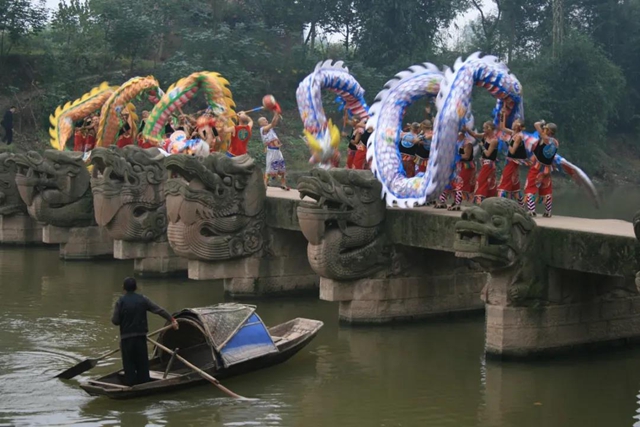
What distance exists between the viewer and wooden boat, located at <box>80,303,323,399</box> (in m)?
11.2

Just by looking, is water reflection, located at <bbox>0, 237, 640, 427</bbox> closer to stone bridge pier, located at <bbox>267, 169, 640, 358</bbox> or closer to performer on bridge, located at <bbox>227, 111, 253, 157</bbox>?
stone bridge pier, located at <bbox>267, 169, 640, 358</bbox>

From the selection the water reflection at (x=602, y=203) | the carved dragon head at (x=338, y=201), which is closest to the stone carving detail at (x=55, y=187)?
the carved dragon head at (x=338, y=201)

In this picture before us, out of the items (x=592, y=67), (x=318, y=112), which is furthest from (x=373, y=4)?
(x=318, y=112)

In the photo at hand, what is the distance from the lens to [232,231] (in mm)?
16828

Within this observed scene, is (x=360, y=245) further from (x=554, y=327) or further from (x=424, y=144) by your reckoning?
(x=554, y=327)

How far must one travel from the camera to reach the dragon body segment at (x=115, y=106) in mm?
22422

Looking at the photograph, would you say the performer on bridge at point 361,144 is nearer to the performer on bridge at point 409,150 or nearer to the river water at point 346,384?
the performer on bridge at point 409,150

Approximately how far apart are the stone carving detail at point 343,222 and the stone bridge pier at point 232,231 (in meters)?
2.04

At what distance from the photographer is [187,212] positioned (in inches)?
638

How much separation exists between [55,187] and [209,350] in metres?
9.74

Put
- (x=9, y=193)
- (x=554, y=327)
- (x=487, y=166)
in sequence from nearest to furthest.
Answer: (x=554, y=327) → (x=487, y=166) → (x=9, y=193)

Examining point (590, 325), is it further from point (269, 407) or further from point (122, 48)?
point (122, 48)

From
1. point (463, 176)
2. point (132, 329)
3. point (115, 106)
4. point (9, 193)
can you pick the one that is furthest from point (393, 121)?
point (9, 193)

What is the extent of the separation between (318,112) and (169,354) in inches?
244
